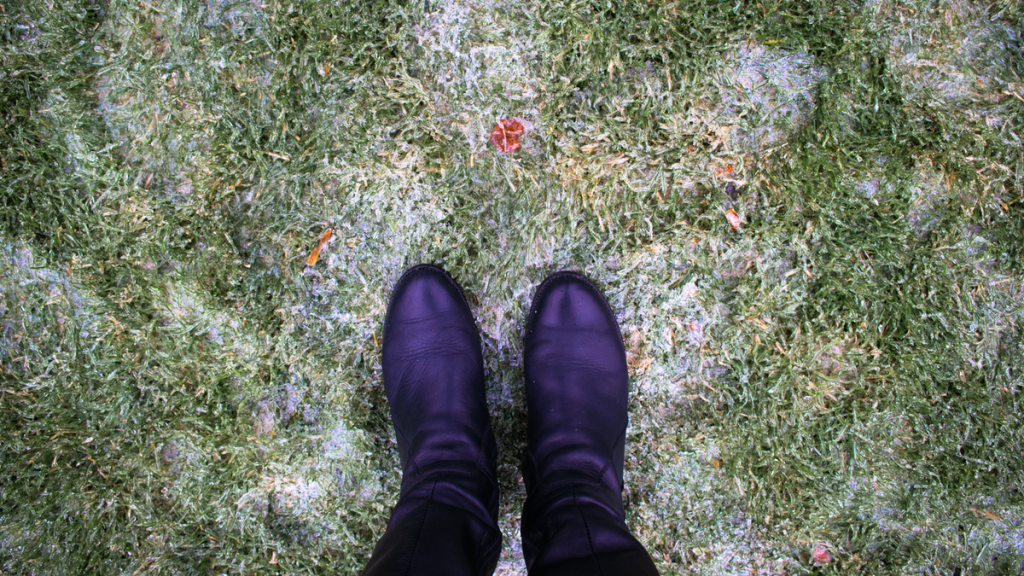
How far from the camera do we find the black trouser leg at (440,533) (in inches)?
53.2

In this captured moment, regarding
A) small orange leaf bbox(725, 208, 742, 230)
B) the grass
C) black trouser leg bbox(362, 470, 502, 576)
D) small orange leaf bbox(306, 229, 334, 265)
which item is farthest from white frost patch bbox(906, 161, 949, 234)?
small orange leaf bbox(306, 229, 334, 265)

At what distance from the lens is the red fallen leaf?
6.39ft

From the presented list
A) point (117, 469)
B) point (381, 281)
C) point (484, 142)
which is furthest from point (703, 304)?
point (117, 469)

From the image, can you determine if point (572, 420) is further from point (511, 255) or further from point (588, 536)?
point (511, 255)

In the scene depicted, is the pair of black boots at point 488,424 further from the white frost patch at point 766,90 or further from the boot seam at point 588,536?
the white frost patch at point 766,90

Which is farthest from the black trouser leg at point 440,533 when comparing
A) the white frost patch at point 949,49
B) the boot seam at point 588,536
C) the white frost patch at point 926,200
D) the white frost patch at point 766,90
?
the white frost patch at point 949,49

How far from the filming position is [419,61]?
1.95 m

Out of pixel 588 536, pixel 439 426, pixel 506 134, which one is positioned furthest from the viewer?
pixel 506 134

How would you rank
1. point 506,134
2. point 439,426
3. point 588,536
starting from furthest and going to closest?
point 506,134, point 439,426, point 588,536

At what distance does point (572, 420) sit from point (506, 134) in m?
1.07

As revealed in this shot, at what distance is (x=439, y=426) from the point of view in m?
1.81

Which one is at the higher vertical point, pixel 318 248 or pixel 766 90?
pixel 766 90

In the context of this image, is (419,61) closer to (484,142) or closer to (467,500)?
(484,142)

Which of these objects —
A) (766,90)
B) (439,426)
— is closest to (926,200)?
(766,90)
